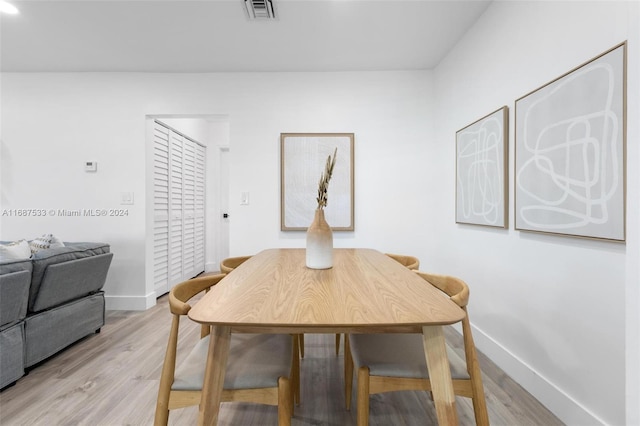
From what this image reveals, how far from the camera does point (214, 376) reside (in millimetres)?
894

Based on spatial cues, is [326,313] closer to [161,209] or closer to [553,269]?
[553,269]

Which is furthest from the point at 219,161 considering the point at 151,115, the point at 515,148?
the point at 515,148

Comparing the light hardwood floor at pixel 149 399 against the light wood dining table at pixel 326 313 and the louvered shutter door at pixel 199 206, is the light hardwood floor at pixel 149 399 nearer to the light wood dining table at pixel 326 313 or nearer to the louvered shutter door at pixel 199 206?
the light wood dining table at pixel 326 313

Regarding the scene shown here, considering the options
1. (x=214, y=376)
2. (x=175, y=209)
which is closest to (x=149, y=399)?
(x=214, y=376)

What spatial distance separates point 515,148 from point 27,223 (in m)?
4.60

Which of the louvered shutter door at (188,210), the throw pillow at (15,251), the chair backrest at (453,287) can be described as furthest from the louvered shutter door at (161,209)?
the chair backrest at (453,287)

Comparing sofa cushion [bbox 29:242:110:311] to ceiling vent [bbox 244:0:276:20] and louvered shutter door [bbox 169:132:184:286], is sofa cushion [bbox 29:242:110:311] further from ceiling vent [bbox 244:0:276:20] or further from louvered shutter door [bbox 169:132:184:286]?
ceiling vent [bbox 244:0:276:20]

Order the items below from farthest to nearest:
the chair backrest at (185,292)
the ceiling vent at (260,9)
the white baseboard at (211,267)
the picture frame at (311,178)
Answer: the white baseboard at (211,267)
the picture frame at (311,178)
the ceiling vent at (260,9)
the chair backrest at (185,292)

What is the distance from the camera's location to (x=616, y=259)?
1.22m

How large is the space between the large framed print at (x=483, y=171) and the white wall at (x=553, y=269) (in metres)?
0.09

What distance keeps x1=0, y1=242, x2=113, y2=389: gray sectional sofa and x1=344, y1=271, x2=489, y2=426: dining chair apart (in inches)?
80.7

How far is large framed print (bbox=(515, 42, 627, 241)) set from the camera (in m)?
1.20

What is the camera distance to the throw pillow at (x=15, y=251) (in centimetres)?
188

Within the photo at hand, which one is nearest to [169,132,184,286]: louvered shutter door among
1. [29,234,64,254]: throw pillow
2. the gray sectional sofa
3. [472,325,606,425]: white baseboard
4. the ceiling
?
the ceiling
